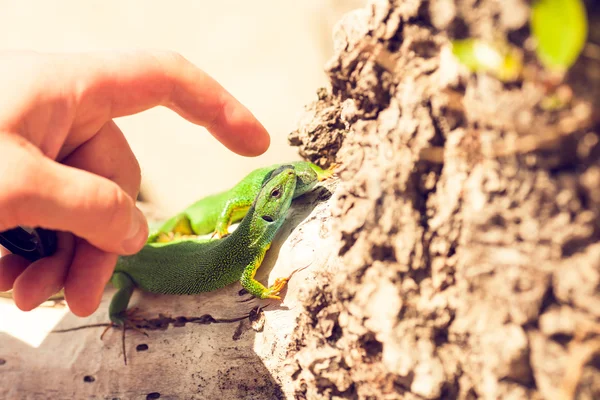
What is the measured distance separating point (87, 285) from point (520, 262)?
6.53 ft

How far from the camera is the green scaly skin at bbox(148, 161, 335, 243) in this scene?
318 centimetres

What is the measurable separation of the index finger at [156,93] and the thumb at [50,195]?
1.58ft

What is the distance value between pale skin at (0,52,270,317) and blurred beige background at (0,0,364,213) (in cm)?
271

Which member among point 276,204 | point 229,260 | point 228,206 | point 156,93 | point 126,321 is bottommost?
point 126,321

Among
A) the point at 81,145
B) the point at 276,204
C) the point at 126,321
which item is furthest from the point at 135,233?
the point at 126,321

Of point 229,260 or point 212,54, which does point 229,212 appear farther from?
point 212,54

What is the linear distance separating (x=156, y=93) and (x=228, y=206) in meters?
1.57

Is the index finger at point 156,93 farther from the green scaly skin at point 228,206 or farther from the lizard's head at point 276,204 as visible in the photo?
the green scaly skin at point 228,206

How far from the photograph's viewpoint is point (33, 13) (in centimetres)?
627

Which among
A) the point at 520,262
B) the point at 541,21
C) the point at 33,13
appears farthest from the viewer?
the point at 33,13

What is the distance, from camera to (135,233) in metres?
2.00

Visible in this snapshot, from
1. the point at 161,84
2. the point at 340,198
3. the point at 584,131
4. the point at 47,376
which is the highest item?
the point at 584,131

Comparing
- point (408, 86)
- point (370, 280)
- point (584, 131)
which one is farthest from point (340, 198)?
point (584, 131)

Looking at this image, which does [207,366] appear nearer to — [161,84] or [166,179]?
[161,84]
